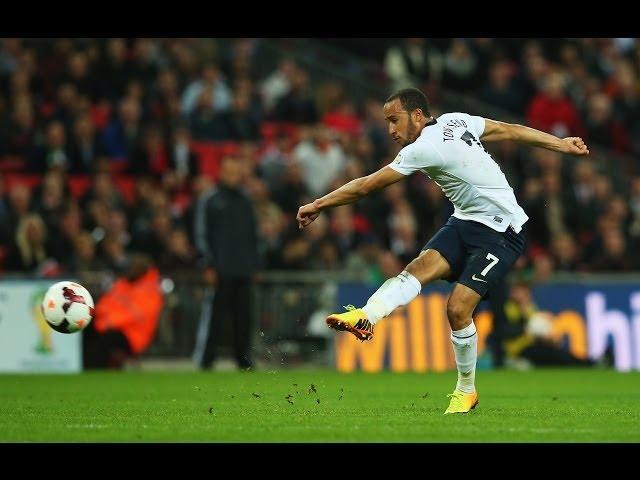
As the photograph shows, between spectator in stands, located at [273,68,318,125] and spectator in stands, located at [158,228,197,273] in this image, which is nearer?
spectator in stands, located at [158,228,197,273]

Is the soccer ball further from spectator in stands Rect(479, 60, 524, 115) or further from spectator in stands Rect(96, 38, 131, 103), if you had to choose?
spectator in stands Rect(479, 60, 524, 115)

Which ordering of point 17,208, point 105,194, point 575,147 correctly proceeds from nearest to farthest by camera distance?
point 575,147 → point 17,208 → point 105,194

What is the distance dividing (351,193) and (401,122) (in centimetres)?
75

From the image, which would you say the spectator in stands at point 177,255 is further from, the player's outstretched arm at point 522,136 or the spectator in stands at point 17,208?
the player's outstretched arm at point 522,136

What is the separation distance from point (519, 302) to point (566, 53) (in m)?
8.03

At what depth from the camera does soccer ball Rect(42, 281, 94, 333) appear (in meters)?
11.4

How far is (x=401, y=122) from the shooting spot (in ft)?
32.7

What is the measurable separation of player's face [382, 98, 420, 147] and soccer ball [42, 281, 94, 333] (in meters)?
3.24

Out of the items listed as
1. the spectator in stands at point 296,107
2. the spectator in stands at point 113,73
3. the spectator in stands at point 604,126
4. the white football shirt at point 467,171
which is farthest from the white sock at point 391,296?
the spectator in stands at point 604,126

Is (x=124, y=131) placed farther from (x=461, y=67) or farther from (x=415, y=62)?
(x=461, y=67)

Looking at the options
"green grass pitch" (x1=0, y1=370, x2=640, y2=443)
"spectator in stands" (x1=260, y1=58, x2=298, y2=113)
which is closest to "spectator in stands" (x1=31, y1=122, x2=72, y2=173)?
"spectator in stands" (x1=260, y1=58, x2=298, y2=113)

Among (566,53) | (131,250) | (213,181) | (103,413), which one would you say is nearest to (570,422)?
(103,413)

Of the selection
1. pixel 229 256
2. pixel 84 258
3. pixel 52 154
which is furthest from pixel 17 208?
pixel 229 256

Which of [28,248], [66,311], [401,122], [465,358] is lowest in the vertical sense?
[465,358]
